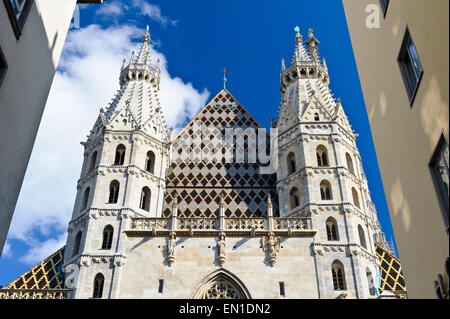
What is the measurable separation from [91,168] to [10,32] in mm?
14171

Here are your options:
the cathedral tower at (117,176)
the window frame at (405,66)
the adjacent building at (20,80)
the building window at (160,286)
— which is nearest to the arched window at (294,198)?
the cathedral tower at (117,176)

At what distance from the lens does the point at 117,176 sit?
2136cm

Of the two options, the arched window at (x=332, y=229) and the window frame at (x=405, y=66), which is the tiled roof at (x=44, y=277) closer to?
the arched window at (x=332, y=229)

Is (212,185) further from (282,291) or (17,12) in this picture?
(17,12)

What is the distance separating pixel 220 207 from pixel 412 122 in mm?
12527

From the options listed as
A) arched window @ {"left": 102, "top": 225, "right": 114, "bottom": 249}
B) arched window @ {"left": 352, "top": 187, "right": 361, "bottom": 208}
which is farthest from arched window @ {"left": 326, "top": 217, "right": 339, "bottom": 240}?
arched window @ {"left": 102, "top": 225, "right": 114, "bottom": 249}

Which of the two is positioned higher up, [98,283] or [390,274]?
[390,274]

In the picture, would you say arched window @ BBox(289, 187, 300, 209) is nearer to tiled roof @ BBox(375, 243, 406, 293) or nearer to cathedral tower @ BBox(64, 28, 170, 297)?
tiled roof @ BBox(375, 243, 406, 293)

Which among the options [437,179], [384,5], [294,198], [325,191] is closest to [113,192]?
[294,198]

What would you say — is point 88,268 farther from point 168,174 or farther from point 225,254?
point 168,174

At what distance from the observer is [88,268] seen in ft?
60.5

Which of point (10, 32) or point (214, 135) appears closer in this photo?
point (10, 32)
